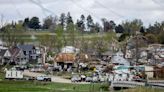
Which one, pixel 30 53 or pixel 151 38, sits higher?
pixel 151 38

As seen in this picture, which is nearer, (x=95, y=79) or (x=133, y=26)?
(x=95, y=79)

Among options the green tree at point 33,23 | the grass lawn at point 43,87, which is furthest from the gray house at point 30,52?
the green tree at point 33,23

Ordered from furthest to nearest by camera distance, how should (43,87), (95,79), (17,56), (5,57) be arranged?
(17,56), (5,57), (95,79), (43,87)

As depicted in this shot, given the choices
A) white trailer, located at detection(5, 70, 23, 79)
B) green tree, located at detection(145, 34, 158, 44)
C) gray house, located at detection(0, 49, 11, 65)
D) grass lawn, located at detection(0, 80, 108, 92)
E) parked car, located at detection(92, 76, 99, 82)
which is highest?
green tree, located at detection(145, 34, 158, 44)

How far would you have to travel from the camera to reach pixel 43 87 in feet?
204

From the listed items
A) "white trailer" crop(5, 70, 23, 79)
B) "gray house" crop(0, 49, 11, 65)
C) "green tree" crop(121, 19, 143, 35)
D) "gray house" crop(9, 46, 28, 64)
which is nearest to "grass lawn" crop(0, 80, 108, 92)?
"white trailer" crop(5, 70, 23, 79)

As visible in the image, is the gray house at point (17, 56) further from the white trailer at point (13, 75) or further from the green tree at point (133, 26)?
the green tree at point (133, 26)

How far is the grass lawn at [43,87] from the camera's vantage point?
57.5 meters

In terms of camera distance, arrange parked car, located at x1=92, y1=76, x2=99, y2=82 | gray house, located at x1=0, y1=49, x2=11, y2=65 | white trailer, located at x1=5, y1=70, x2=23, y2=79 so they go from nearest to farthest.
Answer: parked car, located at x1=92, y1=76, x2=99, y2=82 → white trailer, located at x1=5, y1=70, x2=23, y2=79 → gray house, located at x1=0, y1=49, x2=11, y2=65

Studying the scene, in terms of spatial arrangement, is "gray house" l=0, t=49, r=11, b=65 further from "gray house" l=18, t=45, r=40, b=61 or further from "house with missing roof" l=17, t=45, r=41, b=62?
"gray house" l=18, t=45, r=40, b=61

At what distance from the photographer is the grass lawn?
2264 inches

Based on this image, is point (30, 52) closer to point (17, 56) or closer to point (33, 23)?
point (17, 56)

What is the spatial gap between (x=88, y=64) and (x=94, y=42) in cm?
2544

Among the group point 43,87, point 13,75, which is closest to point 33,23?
point 13,75
